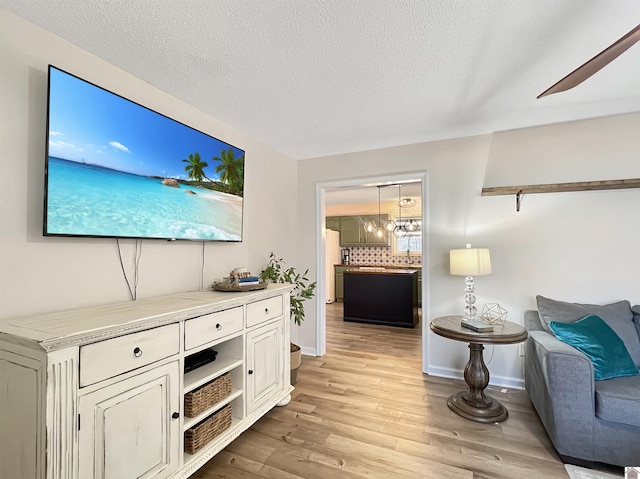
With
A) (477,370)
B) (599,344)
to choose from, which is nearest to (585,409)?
(599,344)

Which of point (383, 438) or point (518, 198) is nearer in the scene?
point (383, 438)

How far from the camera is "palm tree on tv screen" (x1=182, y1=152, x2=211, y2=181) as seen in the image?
2148mm

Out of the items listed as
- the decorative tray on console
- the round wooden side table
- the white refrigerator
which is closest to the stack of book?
the decorative tray on console

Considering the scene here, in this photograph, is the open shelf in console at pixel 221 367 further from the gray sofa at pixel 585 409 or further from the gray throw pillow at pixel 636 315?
the gray throw pillow at pixel 636 315

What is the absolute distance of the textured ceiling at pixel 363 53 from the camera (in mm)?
1432

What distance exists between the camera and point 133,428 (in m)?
1.34

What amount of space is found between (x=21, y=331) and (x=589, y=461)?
2.96 meters

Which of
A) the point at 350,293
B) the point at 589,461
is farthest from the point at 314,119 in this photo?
the point at 350,293

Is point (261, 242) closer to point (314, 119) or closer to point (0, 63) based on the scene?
point (314, 119)

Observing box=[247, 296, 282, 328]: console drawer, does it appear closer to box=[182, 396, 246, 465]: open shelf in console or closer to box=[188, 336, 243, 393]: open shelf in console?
box=[188, 336, 243, 393]: open shelf in console

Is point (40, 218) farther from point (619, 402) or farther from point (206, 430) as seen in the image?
point (619, 402)

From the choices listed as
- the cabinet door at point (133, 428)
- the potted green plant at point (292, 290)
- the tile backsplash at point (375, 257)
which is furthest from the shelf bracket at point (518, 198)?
the tile backsplash at point (375, 257)

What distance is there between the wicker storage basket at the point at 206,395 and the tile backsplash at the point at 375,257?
19.8 feet

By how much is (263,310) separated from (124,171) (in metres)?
1.25
